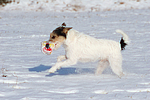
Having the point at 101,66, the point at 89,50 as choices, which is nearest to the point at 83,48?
the point at 89,50

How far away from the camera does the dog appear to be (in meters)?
5.48

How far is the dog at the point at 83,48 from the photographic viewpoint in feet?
18.0

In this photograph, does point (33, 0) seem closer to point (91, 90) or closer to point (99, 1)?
point (99, 1)

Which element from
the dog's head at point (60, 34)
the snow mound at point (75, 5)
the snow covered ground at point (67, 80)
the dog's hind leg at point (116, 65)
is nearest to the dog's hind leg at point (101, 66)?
the snow covered ground at point (67, 80)

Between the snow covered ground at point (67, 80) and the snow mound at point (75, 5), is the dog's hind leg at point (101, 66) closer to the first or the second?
the snow covered ground at point (67, 80)

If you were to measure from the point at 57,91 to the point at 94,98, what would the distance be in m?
0.70

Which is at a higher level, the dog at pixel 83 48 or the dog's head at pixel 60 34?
the dog's head at pixel 60 34

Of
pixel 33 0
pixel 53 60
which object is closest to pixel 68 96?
pixel 53 60

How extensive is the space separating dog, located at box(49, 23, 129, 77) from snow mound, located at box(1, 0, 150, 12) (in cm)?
1974

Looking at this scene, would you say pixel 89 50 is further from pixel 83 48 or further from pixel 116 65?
pixel 116 65

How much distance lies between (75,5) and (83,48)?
21.2m

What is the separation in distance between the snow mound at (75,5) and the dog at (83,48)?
64.8 ft

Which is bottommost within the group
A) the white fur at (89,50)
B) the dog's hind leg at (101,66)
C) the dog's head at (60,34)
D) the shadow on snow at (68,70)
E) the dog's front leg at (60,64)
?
the shadow on snow at (68,70)

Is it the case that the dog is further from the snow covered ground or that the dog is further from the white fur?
the snow covered ground
